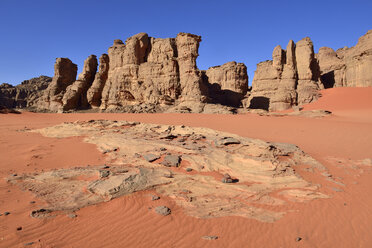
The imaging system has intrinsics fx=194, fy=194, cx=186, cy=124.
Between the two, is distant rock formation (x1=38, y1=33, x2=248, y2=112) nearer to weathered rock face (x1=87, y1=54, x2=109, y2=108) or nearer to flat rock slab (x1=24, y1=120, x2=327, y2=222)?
weathered rock face (x1=87, y1=54, x2=109, y2=108)

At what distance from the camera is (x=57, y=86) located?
30.2 m

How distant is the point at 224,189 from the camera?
3.57m

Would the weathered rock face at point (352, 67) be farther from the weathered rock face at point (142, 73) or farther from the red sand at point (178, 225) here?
the red sand at point (178, 225)

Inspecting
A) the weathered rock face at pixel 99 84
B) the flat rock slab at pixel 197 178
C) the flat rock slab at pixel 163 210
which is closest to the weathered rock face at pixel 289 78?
the flat rock slab at pixel 197 178

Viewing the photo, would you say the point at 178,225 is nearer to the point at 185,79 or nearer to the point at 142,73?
the point at 185,79

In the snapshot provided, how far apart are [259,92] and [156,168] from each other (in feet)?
85.5

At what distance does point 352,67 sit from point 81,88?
3679 cm

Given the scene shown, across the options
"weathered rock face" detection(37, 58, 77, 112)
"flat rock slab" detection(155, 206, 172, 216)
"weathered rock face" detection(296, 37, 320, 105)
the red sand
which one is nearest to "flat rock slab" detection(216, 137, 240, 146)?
the red sand

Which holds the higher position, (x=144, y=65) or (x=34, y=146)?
(x=144, y=65)

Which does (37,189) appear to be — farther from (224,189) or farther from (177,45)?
(177,45)

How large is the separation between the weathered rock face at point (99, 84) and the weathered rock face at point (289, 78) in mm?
21655

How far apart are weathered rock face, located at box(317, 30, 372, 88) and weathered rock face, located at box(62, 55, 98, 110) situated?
3577 centimetres

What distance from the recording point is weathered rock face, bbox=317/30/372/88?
22.6m

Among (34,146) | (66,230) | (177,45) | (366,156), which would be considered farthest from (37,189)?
(177,45)
